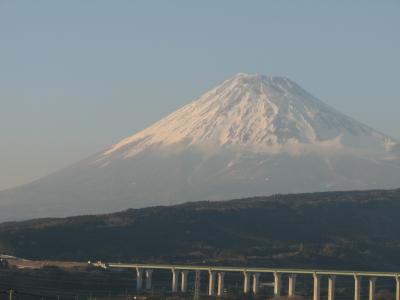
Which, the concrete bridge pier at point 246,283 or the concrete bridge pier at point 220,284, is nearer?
the concrete bridge pier at point 220,284

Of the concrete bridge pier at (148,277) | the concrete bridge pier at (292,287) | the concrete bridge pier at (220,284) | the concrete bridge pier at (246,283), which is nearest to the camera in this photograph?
the concrete bridge pier at (292,287)

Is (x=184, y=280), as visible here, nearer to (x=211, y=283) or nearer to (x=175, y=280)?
(x=175, y=280)

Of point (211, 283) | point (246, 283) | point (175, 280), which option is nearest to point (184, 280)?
point (175, 280)

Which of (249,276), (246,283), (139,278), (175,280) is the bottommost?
(246,283)

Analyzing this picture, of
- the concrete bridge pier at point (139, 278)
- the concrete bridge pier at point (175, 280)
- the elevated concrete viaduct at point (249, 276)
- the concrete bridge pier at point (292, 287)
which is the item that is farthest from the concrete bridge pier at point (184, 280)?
the concrete bridge pier at point (292, 287)

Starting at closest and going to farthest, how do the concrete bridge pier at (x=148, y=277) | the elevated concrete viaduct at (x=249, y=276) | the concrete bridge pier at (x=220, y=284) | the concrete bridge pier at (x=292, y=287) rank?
the concrete bridge pier at (x=292, y=287) → the elevated concrete viaduct at (x=249, y=276) → the concrete bridge pier at (x=220, y=284) → the concrete bridge pier at (x=148, y=277)

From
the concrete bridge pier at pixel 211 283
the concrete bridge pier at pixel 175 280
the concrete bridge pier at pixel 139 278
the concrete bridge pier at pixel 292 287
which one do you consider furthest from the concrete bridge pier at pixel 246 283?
the concrete bridge pier at pixel 139 278

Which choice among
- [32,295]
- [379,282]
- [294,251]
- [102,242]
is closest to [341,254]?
[294,251]

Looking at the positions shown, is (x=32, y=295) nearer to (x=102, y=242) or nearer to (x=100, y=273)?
(x=100, y=273)

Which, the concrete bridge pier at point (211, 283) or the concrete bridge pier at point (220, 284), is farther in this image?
the concrete bridge pier at point (211, 283)

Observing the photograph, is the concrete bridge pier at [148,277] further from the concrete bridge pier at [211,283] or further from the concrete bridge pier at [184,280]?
the concrete bridge pier at [211,283]

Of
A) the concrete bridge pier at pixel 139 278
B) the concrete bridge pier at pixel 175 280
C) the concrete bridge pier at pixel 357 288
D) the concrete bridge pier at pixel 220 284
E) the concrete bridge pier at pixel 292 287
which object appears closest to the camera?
the concrete bridge pier at pixel 357 288

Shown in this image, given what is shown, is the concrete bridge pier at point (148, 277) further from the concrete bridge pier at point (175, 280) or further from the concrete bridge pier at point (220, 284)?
the concrete bridge pier at point (220, 284)
